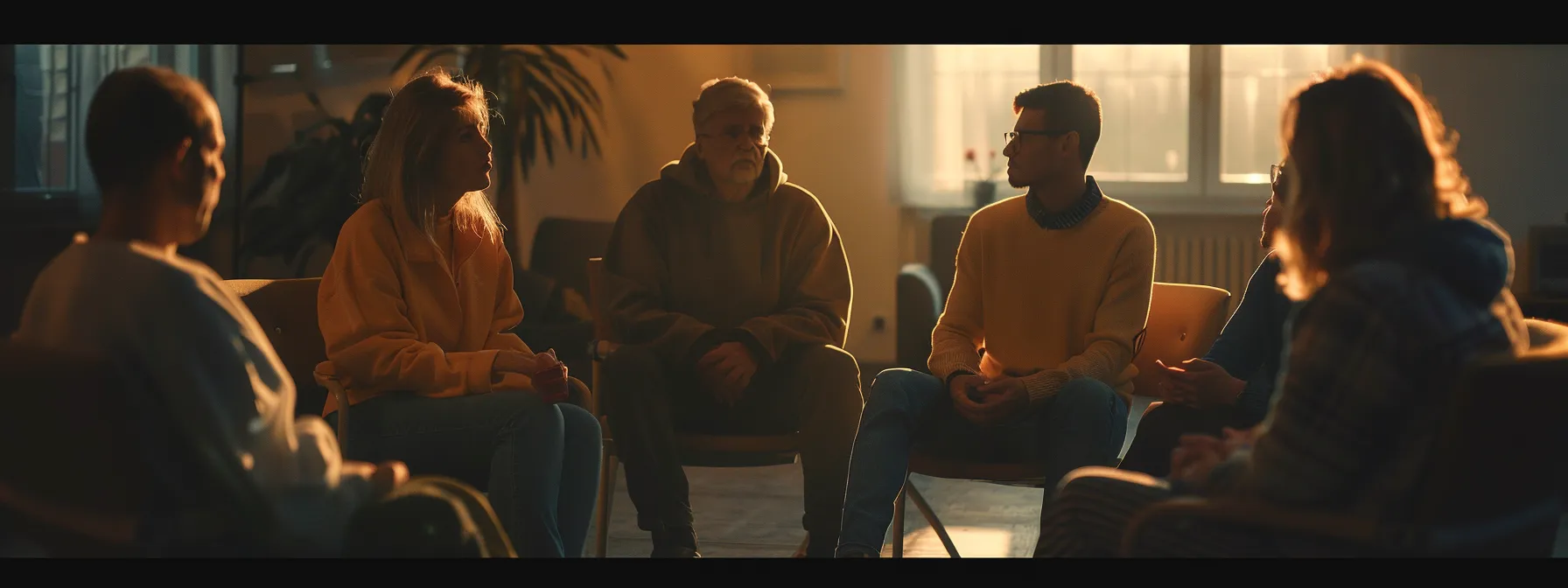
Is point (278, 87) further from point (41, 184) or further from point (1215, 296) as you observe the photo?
point (1215, 296)

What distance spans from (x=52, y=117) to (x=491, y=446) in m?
2.15

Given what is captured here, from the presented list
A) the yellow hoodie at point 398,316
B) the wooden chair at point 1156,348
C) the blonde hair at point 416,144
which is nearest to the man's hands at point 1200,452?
the wooden chair at point 1156,348

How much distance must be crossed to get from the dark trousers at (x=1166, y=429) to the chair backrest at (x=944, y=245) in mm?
2938

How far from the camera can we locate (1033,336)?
109 inches

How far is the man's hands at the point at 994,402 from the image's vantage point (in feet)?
8.42

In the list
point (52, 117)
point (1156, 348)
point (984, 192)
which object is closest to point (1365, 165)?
point (1156, 348)

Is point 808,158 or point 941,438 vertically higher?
point 808,158

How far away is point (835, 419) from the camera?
9.15 ft

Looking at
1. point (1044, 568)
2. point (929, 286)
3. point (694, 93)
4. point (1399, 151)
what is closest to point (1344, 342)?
point (1399, 151)

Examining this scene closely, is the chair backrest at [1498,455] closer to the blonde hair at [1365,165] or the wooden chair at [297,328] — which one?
the blonde hair at [1365,165]

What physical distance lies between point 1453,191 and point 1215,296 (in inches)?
46.3

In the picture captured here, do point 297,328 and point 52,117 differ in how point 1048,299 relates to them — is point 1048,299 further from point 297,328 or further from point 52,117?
point 52,117

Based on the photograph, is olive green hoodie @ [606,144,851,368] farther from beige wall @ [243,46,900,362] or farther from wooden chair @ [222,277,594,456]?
beige wall @ [243,46,900,362]

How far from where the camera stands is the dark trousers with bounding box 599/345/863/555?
2727 mm
